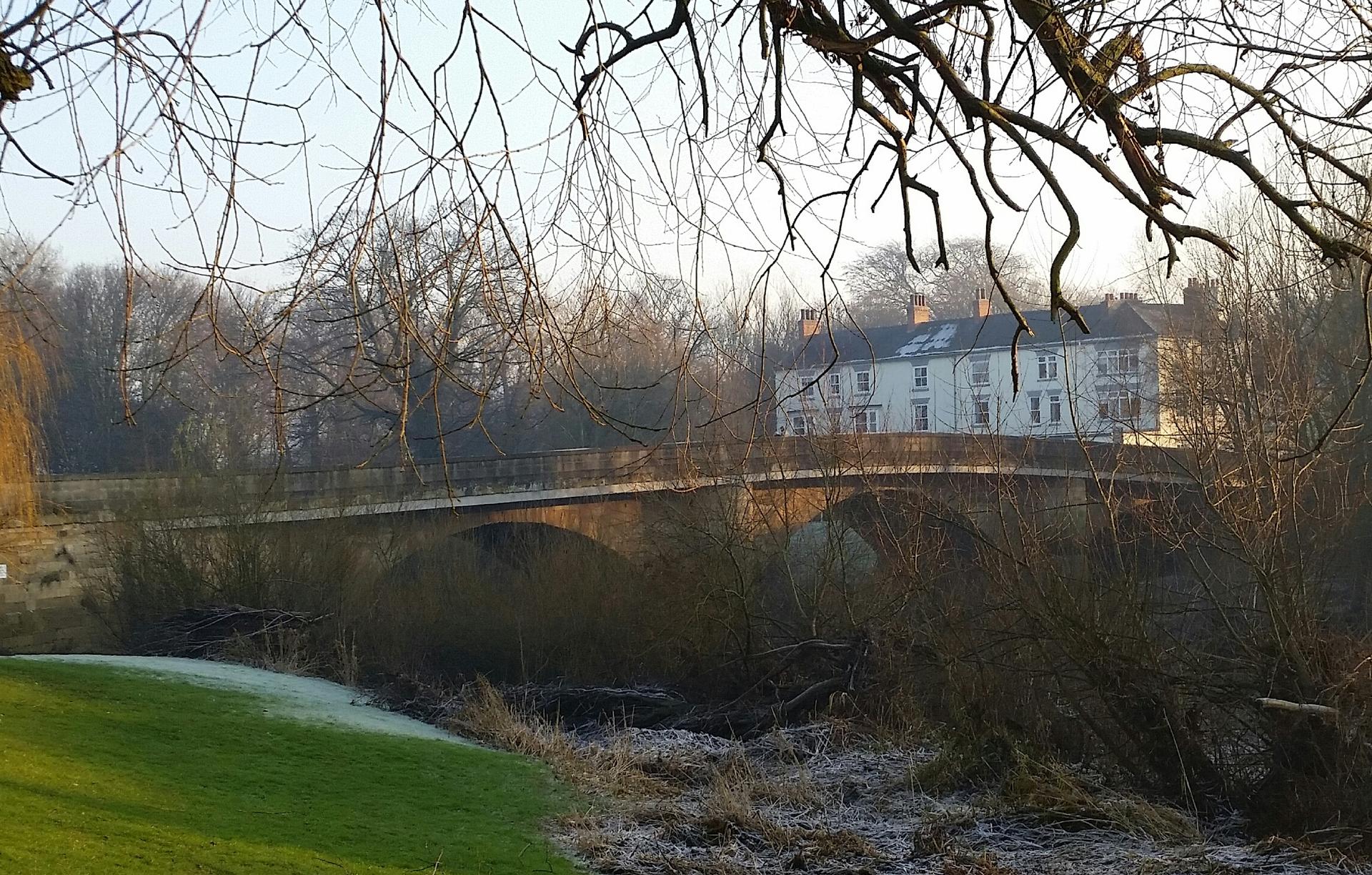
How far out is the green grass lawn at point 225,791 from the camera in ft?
20.7

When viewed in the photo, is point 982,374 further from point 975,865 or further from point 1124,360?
point 975,865

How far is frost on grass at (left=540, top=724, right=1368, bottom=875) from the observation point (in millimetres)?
7641

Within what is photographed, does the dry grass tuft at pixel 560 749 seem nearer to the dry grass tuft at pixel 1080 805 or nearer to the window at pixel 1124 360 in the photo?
the dry grass tuft at pixel 1080 805

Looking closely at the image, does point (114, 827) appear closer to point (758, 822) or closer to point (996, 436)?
point (758, 822)

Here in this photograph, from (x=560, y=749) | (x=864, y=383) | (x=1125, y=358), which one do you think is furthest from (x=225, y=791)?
(x=1125, y=358)

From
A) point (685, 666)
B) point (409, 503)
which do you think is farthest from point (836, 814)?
point (409, 503)

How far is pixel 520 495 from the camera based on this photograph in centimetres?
2352

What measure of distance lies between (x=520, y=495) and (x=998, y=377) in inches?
Result: 446

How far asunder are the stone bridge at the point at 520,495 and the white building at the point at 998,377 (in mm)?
542

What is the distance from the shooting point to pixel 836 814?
9.60 m

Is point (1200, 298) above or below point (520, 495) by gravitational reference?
above

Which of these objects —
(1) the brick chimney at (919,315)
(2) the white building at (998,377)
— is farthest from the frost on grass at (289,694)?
(1) the brick chimney at (919,315)

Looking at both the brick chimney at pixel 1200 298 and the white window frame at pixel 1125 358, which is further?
the white window frame at pixel 1125 358

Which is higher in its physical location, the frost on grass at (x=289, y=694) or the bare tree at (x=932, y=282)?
the bare tree at (x=932, y=282)
